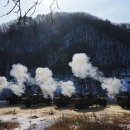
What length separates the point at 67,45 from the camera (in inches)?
5974

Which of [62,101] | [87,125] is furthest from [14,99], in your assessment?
[87,125]

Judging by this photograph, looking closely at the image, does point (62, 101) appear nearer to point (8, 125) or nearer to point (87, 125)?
point (8, 125)

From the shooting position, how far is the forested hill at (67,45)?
131 metres

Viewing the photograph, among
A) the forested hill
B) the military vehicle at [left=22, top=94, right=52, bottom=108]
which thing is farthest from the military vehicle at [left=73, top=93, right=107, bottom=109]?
the forested hill

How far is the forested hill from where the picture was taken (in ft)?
429

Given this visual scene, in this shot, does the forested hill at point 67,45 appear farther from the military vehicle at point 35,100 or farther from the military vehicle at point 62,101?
the military vehicle at point 62,101

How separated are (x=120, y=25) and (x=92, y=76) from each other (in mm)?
76218

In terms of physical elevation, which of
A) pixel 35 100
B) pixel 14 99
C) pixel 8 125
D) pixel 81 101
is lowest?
pixel 8 125

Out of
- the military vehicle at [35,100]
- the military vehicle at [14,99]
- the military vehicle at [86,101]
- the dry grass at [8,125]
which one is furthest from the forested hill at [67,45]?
the dry grass at [8,125]

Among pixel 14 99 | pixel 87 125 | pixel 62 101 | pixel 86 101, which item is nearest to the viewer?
pixel 87 125

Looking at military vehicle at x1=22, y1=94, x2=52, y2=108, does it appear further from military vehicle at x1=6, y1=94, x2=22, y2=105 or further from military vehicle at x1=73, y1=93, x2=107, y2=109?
military vehicle at x1=73, y1=93, x2=107, y2=109

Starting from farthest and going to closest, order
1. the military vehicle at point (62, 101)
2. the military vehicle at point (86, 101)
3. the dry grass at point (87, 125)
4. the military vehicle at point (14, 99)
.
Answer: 1. the military vehicle at point (14, 99)
2. the military vehicle at point (62, 101)
3. the military vehicle at point (86, 101)
4. the dry grass at point (87, 125)

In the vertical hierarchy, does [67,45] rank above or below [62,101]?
above

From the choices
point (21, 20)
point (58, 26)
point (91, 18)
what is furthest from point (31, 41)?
point (21, 20)
